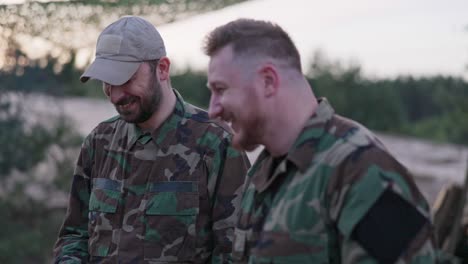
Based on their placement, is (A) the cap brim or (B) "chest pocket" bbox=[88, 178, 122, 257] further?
(B) "chest pocket" bbox=[88, 178, 122, 257]

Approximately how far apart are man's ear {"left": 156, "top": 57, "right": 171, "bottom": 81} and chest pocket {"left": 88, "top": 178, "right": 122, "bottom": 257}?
1.62 ft

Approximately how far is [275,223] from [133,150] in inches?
59.2

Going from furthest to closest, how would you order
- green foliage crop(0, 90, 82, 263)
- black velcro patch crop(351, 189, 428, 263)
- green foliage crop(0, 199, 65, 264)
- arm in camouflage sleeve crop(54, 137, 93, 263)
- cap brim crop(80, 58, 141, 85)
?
green foliage crop(0, 90, 82, 263) < green foliage crop(0, 199, 65, 264) < arm in camouflage sleeve crop(54, 137, 93, 263) < cap brim crop(80, 58, 141, 85) < black velcro patch crop(351, 189, 428, 263)

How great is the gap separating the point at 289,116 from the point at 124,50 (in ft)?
4.69

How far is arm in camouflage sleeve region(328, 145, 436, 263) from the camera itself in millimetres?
2436

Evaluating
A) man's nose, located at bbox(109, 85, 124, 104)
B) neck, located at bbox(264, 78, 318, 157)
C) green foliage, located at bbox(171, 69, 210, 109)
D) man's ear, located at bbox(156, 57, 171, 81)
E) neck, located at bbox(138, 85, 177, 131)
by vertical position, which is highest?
neck, located at bbox(264, 78, 318, 157)

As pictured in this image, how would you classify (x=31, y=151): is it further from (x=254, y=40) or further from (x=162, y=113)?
(x=254, y=40)

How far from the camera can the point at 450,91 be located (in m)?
11.3

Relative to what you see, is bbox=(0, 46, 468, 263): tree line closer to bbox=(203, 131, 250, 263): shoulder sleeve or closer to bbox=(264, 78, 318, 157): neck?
bbox=(203, 131, 250, 263): shoulder sleeve

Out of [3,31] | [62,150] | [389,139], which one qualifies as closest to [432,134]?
[389,139]

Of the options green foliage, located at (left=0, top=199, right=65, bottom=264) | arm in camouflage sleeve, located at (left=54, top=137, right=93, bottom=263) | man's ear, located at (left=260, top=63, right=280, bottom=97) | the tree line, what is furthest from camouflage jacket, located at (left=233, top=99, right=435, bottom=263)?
green foliage, located at (left=0, top=199, right=65, bottom=264)

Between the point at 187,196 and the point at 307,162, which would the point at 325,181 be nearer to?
the point at 307,162

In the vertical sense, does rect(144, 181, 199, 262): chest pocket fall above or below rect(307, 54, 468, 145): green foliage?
above

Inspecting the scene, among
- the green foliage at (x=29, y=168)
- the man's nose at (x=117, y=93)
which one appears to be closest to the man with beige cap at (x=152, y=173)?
the man's nose at (x=117, y=93)
